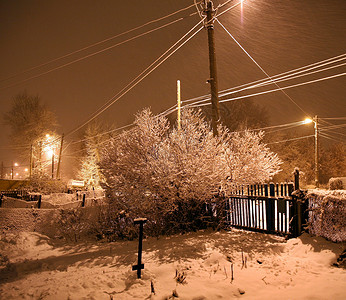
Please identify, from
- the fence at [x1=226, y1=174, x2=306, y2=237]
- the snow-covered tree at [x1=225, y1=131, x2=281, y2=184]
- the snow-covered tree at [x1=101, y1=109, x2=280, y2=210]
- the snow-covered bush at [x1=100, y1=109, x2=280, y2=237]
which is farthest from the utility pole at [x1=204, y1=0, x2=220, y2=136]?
the fence at [x1=226, y1=174, x2=306, y2=237]

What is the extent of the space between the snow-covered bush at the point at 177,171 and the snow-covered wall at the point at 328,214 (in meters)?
2.47

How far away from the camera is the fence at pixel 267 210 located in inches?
247

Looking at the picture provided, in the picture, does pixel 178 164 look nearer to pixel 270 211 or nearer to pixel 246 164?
pixel 246 164

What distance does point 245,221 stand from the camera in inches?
306

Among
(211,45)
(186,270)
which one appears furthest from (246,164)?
(211,45)

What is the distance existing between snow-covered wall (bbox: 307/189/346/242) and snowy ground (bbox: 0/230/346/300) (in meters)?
0.19

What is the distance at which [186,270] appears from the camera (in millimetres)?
4707

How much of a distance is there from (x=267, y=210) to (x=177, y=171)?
9.01 feet

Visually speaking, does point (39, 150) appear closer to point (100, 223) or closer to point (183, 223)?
point (100, 223)

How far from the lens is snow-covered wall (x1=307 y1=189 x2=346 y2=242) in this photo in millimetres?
5086

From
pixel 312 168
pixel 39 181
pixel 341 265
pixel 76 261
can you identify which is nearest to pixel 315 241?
pixel 341 265

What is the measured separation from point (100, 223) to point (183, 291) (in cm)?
563

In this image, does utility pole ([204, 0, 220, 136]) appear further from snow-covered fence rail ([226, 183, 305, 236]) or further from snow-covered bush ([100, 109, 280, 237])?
snow-covered fence rail ([226, 183, 305, 236])

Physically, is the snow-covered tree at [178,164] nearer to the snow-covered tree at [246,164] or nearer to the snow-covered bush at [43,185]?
the snow-covered tree at [246,164]
